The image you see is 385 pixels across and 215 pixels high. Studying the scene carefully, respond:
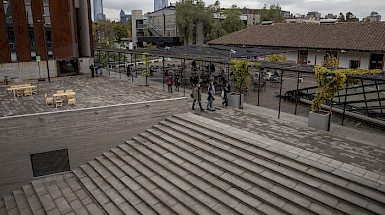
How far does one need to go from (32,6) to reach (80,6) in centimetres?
595

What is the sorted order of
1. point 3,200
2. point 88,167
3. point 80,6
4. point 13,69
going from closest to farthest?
1. point 3,200
2. point 88,167
3. point 13,69
4. point 80,6

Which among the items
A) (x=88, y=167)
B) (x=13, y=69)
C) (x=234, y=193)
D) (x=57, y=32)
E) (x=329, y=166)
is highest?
(x=57, y=32)

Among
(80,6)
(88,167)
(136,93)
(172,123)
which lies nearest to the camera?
(88,167)

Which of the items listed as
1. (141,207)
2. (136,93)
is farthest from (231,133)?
(136,93)

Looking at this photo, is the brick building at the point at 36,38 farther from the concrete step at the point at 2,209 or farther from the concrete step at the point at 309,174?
the concrete step at the point at 309,174

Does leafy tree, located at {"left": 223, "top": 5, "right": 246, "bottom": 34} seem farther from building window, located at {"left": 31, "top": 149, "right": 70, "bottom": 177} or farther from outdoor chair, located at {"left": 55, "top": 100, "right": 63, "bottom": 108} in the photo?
building window, located at {"left": 31, "top": 149, "right": 70, "bottom": 177}

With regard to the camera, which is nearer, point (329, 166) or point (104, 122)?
point (329, 166)

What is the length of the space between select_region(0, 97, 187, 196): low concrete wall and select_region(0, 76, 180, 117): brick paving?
1.93m

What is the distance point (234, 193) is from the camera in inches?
331

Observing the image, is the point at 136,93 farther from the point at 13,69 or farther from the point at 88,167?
the point at 13,69

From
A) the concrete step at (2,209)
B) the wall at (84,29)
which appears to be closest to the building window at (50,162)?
the concrete step at (2,209)

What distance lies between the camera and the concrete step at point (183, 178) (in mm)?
8322

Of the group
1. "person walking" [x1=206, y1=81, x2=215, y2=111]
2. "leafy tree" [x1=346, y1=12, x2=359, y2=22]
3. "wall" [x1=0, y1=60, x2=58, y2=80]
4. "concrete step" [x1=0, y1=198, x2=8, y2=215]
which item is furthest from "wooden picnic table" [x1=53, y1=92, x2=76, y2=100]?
"leafy tree" [x1=346, y1=12, x2=359, y2=22]

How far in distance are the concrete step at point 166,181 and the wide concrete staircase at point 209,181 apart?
3 centimetres
